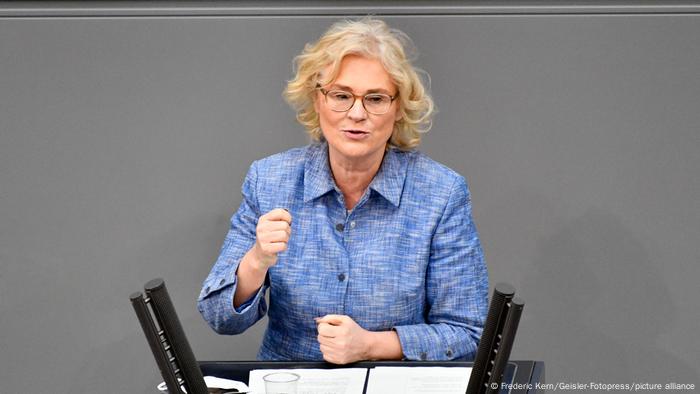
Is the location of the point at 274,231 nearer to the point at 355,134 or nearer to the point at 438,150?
the point at 355,134

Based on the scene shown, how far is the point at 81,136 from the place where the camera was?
3115mm

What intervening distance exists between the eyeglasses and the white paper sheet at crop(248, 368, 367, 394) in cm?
63

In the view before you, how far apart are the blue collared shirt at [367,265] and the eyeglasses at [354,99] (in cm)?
16

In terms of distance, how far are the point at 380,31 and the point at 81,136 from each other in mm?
Answer: 1209

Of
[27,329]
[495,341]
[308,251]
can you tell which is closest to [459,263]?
[308,251]

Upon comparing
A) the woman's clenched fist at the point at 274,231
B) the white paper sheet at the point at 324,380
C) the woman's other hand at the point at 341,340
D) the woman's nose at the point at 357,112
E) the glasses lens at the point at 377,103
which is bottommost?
the white paper sheet at the point at 324,380

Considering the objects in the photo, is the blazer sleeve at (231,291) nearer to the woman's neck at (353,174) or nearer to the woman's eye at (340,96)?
the woman's neck at (353,174)

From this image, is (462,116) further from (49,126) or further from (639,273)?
(49,126)

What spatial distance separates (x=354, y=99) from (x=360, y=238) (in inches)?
12.8

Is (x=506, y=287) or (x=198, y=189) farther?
(x=198, y=189)

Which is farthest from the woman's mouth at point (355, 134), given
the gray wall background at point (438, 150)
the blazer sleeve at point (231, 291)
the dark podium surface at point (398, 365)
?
the gray wall background at point (438, 150)

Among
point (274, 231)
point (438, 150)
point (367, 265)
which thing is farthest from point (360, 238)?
point (438, 150)

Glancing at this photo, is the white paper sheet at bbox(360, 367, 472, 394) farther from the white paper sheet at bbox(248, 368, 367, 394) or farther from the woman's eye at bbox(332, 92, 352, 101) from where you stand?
the woman's eye at bbox(332, 92, 352, 101)

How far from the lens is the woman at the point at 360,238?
223 cm
